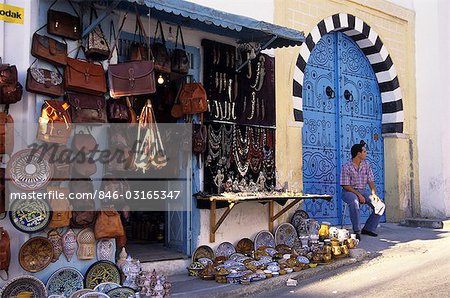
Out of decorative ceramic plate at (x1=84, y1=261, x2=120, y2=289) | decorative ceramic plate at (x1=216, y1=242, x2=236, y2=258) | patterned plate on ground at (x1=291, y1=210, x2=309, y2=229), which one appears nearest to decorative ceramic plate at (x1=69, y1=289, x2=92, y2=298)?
decorative ceramic plate at (x1=84, y1=261, x2=120, y2=289)

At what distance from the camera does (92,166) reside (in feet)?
18.0

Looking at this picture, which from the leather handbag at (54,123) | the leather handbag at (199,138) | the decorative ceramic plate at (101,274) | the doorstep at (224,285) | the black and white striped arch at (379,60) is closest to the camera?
the leather handbag at (54,123)

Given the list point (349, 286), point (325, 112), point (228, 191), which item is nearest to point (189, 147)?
point (228, 191)

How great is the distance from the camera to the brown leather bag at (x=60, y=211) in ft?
17.1

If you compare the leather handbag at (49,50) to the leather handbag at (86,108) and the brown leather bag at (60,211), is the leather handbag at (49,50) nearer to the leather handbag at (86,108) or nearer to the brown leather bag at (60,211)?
the leather handbag at (86,108)

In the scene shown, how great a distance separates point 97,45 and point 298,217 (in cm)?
408

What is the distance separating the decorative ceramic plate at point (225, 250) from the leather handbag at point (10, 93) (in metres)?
3.24

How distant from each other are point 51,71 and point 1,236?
1688 millimetres

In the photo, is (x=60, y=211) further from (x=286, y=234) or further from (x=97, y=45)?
(x=286, y=234)

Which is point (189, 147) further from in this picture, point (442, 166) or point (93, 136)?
point (442, 166)

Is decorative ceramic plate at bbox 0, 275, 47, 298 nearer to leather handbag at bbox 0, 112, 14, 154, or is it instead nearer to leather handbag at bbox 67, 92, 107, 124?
leather handbag at bbox 0, 112, 14, 154

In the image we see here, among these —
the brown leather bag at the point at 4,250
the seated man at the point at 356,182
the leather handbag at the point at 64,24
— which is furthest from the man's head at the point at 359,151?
the brown leather bag at the point at 4,250

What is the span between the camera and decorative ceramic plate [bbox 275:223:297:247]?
303 inches

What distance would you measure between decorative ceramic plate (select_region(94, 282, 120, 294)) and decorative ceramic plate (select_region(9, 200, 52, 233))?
796 mm
